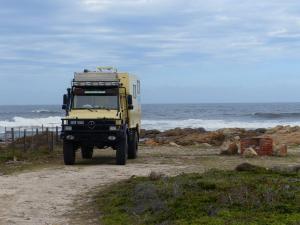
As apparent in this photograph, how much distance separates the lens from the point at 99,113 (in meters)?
18.9

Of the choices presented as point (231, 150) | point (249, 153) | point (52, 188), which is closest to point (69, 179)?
point (52, 188)

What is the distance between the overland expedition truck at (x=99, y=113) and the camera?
18531 mm

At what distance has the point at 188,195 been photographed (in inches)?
423

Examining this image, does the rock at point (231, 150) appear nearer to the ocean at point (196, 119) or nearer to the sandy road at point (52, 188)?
the sandy road at point (52, 188)

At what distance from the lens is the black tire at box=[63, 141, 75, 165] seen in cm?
1892

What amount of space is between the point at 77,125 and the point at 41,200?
651cm

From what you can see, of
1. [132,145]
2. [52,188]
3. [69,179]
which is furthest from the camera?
[132,145]

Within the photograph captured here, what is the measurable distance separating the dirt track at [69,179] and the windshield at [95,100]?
6.38 ft

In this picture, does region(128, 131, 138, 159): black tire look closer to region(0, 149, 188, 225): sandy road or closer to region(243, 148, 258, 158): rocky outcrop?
region(0, 149, 188, 225): sandy road

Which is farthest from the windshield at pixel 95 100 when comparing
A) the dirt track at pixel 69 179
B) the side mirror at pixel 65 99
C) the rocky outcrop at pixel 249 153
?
the rocky outcrop at pixel 249 153

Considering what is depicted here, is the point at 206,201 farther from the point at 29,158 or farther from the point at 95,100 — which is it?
the point at 29,158

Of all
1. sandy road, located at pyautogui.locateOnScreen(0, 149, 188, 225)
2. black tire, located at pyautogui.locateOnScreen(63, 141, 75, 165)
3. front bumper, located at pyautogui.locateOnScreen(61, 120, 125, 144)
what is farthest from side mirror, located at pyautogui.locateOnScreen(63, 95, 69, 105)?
sandy road, located at pyautogui.locateOnScreen(0, 149, 188, 225)

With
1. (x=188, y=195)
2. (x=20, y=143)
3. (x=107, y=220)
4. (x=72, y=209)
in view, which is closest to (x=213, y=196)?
(x=188, y=195)

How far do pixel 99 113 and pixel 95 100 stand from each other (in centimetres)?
79
